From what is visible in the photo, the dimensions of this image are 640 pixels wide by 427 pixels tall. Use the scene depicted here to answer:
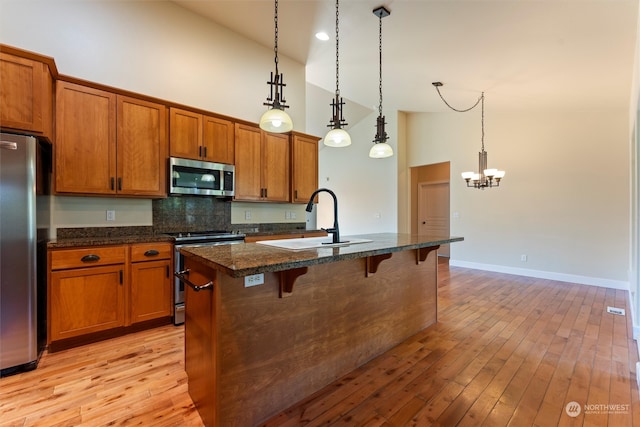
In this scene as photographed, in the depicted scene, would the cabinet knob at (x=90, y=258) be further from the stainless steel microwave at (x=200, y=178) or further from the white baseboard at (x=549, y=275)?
the white baseboard at (x=549, y=275)

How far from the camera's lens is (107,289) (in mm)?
2574

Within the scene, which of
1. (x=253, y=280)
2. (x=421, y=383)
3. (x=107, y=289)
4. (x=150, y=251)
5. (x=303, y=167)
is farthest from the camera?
(x=303, y=167)

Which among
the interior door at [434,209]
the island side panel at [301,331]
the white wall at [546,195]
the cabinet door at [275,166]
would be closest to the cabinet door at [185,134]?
the cabinet door at [275,166]

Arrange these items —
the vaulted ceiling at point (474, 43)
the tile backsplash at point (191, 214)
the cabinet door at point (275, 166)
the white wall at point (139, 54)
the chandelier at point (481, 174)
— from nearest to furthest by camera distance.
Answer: the vaulted ceiling at point (474, 43) < the white wall at point (139, 54) < the tile backsplash at point (191, 214) < the cabinet door at point (275, 166) < the chandelier at point (481, 174)

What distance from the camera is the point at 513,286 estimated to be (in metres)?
4.51

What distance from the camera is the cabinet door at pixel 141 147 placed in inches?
115

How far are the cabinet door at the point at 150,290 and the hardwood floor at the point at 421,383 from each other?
19 cm

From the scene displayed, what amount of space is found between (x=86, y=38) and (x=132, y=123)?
895 mm

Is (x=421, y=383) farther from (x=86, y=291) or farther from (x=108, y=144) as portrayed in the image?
(x=108, y=144)

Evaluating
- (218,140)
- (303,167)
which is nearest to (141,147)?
(218,140)

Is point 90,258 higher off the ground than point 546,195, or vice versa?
point 546,195

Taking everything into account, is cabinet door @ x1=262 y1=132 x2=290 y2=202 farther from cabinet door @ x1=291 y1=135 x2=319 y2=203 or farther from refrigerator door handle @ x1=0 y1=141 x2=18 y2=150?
refrigerator door handle @ x1=0 y1=141 x2=18 y2=150

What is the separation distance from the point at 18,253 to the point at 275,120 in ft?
6.78

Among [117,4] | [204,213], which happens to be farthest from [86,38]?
[204,213]
